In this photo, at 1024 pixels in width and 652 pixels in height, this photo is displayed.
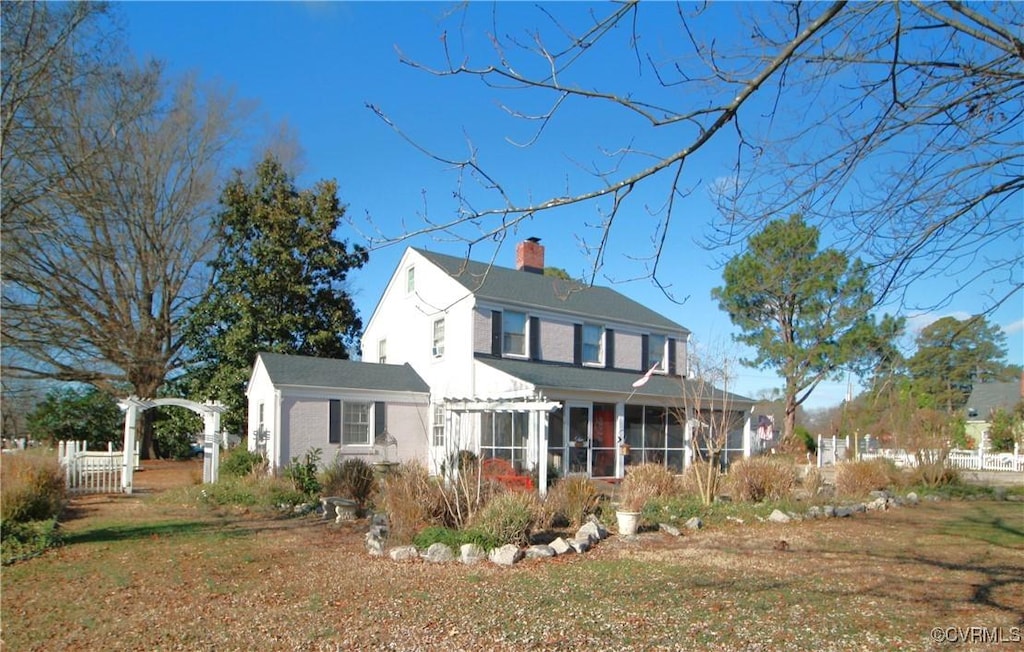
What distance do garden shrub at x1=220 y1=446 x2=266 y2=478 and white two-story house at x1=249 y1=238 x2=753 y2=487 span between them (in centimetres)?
186

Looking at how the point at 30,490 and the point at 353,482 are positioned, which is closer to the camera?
the point at 30,490

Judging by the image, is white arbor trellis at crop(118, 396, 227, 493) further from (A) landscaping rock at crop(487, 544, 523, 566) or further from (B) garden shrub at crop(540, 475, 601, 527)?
(A) landscaping rock at crop(487, 544, 523, 566)

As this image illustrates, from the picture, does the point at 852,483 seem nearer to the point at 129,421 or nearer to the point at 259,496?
the point at 259,496

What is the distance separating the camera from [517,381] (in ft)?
66.0

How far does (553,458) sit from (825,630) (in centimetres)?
1439

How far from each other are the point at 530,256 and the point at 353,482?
15179 millimetres

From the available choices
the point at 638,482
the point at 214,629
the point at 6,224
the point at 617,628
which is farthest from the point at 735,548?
the point at 6,224

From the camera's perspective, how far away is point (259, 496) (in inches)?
586

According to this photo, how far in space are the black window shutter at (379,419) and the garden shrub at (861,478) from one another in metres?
12.8

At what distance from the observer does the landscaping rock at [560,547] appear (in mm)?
10234

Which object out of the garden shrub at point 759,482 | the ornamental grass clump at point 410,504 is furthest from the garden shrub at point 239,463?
the garden shrub at point 759,482

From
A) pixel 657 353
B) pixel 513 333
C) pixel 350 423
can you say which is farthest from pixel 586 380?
pixel 350 423

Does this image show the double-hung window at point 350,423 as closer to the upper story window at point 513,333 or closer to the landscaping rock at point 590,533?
the upper story window at point 513,333

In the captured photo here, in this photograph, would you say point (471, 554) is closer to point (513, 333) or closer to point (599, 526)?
point (599, 526)
